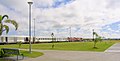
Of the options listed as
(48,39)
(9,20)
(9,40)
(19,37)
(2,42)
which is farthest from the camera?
(48,39)

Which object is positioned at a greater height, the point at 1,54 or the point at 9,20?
the point at 9,20

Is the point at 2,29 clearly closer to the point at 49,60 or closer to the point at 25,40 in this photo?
the point at 49,60

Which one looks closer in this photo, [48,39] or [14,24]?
[14,24]

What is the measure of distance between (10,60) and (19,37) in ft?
181

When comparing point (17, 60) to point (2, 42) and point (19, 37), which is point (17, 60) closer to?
point (2, 42)

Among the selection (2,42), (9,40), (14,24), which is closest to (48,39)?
(9,40)

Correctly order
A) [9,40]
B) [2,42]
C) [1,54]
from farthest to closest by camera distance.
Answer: [9,40]
[2,42]
[1,54]

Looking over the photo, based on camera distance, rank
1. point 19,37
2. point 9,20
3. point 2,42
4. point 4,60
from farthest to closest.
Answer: point 19,37, point 2,42, point 9,20, point 4,60

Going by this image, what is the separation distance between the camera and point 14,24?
2016cm

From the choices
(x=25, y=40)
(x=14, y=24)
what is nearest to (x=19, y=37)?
(x=25, y=40)

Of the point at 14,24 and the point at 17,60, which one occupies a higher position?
the point at 14,24

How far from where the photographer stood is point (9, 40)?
6519 centimetres

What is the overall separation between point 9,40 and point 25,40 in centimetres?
897

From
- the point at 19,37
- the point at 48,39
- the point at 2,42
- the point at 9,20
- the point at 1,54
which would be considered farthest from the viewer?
the point at 48,39
